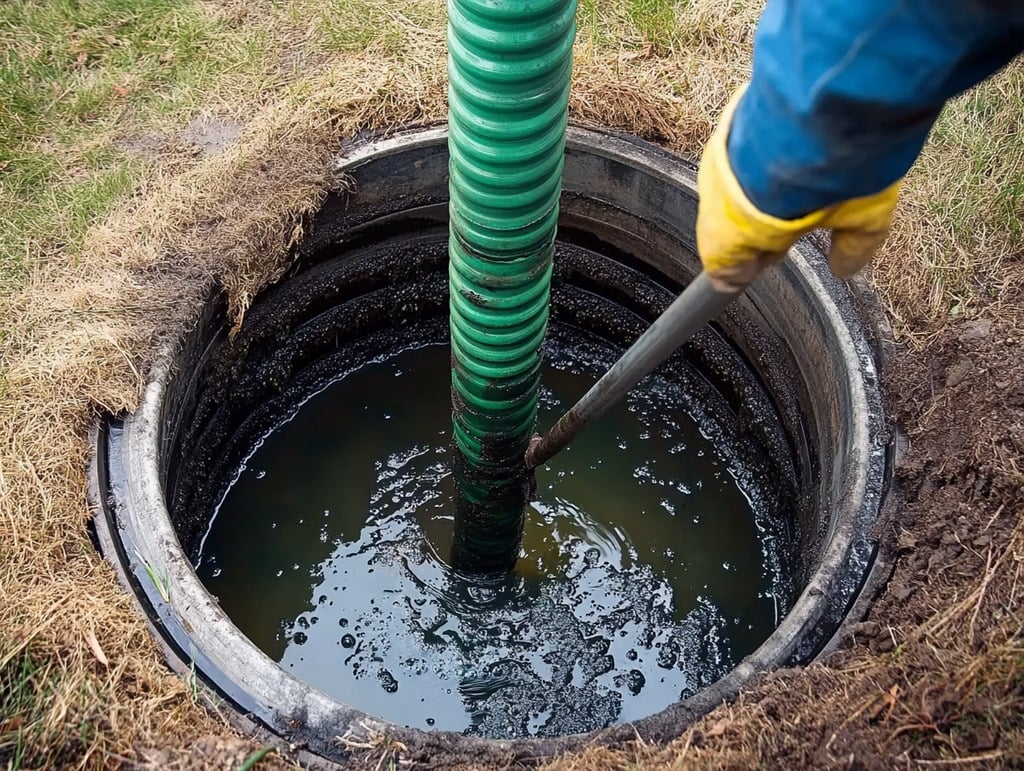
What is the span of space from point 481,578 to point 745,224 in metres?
2.20

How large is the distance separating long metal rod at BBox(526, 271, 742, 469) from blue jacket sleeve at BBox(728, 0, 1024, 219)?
22 cm

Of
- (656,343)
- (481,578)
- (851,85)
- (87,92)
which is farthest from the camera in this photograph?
(87,92)

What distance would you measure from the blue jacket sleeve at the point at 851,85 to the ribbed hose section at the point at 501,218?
71cm

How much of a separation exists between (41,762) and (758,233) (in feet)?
5.66

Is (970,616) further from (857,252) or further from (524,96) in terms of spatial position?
(524,96)

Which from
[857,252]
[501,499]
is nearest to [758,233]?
[857,252]

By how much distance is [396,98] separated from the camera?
128 inches

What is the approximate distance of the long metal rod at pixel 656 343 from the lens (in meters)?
1.33

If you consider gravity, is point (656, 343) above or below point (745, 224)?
below

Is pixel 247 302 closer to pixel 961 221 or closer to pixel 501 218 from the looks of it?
pixel 501 218

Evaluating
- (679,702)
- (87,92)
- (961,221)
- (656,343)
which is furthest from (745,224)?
(87,92)

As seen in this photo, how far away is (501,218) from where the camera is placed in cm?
198

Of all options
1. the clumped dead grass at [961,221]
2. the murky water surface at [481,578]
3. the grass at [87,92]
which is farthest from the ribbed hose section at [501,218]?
the grass at [87,92]

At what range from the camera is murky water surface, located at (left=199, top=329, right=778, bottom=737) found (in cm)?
295
